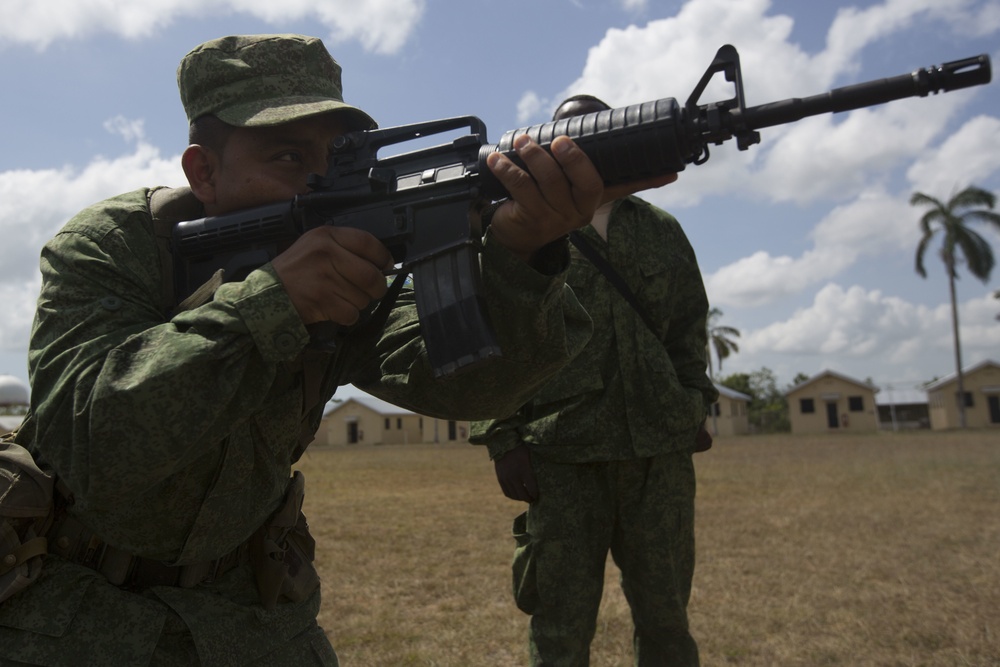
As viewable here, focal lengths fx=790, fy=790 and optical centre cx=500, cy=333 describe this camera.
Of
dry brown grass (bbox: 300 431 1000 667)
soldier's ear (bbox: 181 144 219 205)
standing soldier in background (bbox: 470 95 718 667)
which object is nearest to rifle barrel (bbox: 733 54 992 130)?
standing soldier in background (bbox: 470 95 718 667)

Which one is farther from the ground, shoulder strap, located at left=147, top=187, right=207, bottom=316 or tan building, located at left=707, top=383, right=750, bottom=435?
tan building, located at left=707, top=383, right=750, bottom=435

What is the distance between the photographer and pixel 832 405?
51.2 m

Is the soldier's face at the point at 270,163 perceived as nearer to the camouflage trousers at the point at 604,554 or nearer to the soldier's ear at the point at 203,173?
the soldier's ear at the point at 203,173

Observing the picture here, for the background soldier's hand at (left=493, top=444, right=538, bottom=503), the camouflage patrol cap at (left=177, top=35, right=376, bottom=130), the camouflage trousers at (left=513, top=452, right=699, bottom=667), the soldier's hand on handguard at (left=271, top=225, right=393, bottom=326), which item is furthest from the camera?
the background soldier's hand at (left=493, top=444, right=538, bottom=503)

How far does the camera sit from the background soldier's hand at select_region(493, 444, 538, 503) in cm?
351

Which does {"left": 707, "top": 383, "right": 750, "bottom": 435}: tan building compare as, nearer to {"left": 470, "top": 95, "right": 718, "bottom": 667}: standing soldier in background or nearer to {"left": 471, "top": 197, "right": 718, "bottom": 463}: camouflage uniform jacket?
{"left": 471, "top": 197, "right": 718, "bottom": 463}: camouflage uniform jacket

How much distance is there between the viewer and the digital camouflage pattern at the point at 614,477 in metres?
3.40

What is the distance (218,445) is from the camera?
1.98 meters

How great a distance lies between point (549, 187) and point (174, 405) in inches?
38.6

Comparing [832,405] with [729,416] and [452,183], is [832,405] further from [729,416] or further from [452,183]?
[452,183]

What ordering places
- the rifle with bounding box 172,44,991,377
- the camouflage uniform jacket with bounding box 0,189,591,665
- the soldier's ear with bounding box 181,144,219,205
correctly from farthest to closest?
the soldier's ear with bounding box 181,144,219,205 < the rifle with bounding box 172,44,991,377 < the camouflage uniform jacket with bounding box 0,189,591,665

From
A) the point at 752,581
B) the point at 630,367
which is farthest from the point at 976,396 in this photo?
the point at 630,367

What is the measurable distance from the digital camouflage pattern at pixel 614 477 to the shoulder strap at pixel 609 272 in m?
0.05

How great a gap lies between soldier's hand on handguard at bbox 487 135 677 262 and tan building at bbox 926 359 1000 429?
53.3m
